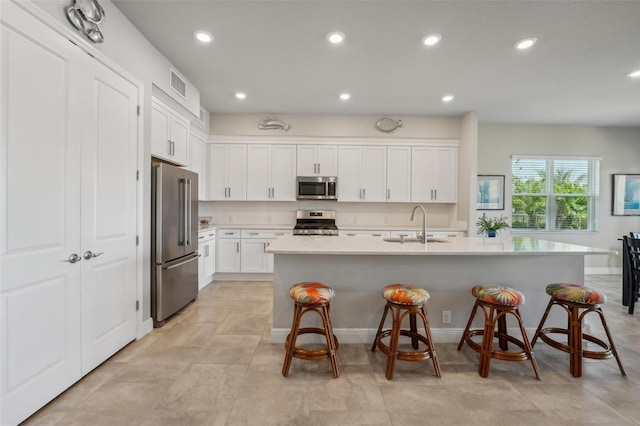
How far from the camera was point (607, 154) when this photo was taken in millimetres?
5648

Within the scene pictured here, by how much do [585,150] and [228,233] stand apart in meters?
6.83

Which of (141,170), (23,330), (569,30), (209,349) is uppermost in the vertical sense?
(569,30)

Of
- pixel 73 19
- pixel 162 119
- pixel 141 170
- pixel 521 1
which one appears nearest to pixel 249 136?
pixel 162 119

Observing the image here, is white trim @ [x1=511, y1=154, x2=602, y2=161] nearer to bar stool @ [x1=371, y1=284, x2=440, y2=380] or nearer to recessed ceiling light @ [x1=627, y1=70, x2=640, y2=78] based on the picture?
recessed ceiling light @ [x1=627, y1=70, x2=640, y2=78]

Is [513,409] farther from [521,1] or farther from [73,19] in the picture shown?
[73,19]

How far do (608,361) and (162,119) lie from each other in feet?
15.4

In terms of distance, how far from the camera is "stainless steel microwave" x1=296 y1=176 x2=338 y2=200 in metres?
5.12

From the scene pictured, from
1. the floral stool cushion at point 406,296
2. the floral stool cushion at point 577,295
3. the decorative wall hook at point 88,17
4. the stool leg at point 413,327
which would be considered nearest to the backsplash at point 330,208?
the stool leg at point 413,327

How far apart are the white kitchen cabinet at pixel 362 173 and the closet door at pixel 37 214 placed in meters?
3.80

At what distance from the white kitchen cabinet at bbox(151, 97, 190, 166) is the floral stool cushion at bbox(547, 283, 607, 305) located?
3860 millimetres

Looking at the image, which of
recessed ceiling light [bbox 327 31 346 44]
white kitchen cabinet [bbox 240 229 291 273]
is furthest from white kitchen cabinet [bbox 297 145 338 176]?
recessed ceiling light [bbox 327 31 346 44]

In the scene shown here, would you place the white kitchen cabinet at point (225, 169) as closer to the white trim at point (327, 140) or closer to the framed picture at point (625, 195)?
the white trim at point (327, 140)

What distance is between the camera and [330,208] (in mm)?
5523

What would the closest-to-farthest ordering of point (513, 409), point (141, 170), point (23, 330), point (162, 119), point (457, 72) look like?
point (23, 330), point (513, 409), point (141, 170), point (162, 119), point (457, 72)
